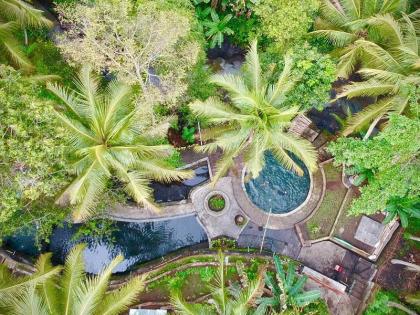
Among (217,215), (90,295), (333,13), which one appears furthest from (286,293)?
(333,13)

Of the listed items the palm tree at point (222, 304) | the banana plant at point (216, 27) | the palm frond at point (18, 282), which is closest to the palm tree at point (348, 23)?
the banana plant at point (216, 27)

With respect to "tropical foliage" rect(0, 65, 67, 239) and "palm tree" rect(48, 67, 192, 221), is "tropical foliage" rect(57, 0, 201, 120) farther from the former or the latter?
"tropical foliage" rect(0, 65, 67, 239)

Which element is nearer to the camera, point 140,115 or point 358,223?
point 140,115

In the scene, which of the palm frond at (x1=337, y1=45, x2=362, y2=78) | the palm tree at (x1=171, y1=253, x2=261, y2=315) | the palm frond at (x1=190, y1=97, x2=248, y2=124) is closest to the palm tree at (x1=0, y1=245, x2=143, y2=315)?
the palm tree at (x1=171, y1=253, x2=261, y2=315)

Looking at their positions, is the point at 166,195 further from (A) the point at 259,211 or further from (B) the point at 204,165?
(A) the point at 259,211

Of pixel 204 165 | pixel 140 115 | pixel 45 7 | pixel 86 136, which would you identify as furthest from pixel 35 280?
pixel 45 7
